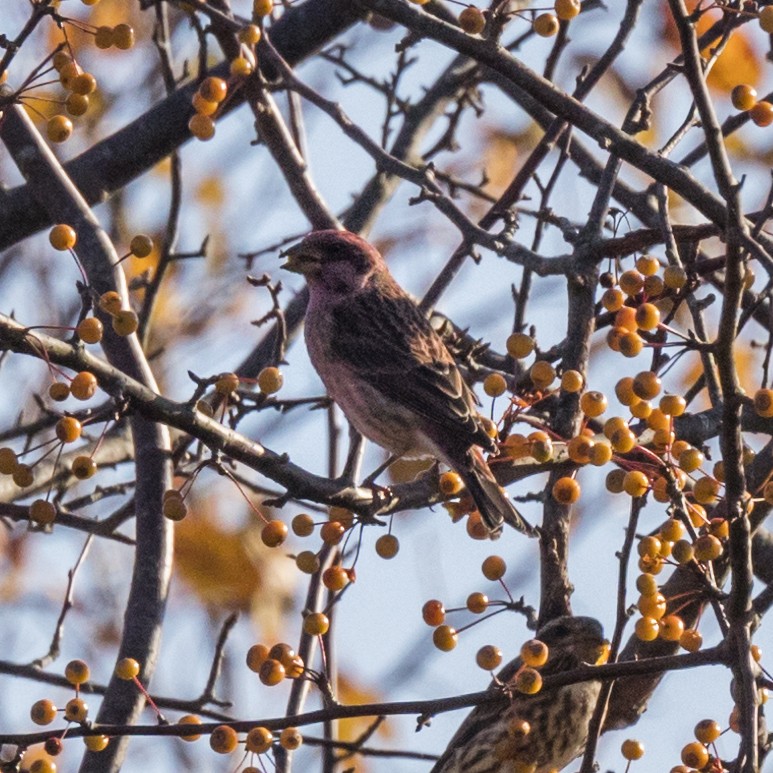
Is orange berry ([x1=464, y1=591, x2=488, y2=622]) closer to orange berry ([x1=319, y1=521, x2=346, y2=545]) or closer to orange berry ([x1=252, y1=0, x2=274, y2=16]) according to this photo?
orange berry ([x1=319, y1=521, x2=346, y2=545])

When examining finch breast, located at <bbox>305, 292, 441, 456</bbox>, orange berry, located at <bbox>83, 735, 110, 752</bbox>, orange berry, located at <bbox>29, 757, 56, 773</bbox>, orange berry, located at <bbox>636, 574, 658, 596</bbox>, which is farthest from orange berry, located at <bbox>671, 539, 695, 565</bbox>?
finch breast, located at <bbox>305, 292, 441, 456</bbox>

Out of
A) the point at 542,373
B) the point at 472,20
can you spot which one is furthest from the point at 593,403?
the point at 472,20

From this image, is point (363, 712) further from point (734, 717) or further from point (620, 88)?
point (620, 88)

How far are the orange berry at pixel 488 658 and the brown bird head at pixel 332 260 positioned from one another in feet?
10.2

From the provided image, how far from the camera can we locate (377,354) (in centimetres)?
656

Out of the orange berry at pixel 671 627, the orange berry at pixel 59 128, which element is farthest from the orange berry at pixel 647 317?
the orange berry at pixel 59 128

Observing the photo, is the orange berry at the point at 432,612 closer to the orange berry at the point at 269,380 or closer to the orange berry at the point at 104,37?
the orange berry at the point at 269,380

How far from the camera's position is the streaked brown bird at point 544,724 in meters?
4.95

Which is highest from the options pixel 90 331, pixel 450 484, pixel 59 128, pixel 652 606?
pixel 59 128

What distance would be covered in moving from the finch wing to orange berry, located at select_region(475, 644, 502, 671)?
1.94 m

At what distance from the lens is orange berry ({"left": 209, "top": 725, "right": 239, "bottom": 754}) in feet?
11.7

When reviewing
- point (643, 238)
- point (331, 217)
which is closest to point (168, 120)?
point (331, 217)

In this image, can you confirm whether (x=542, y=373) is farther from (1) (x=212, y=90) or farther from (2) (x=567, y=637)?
(1) (x=212, y=90)

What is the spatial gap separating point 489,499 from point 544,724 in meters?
0.95
